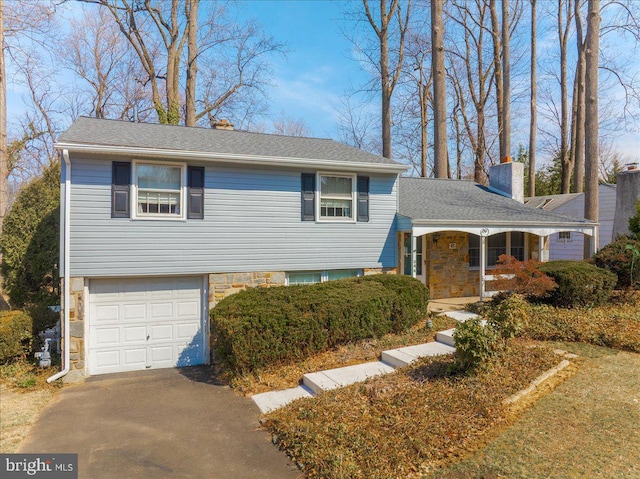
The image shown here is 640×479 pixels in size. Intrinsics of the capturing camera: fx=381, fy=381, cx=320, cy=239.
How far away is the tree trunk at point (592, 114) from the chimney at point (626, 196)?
1.02 metres

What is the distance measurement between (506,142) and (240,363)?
16.1 metres

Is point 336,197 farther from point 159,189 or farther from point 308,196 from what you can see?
point 159,189

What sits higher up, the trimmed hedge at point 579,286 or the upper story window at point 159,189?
the upper story window at point 159,189

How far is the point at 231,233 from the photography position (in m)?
8.39

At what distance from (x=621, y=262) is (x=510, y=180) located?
5.11 metres

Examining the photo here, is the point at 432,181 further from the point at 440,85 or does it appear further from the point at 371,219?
the point at 371,219

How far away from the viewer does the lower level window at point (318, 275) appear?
Answer: 903cm

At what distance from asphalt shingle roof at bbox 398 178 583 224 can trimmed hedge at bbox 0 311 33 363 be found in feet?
29.0

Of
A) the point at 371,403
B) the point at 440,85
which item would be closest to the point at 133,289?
the point at 371,403

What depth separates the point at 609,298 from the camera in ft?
30.4

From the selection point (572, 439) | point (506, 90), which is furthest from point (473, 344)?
point (506, 90)

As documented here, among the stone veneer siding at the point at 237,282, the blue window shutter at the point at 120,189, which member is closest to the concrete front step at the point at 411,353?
the stone veneer siding at the point at 237,282

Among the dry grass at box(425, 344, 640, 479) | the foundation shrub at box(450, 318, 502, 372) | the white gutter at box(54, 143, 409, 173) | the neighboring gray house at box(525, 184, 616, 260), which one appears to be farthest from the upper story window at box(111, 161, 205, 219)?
the neighboring gray house at box(525, 184, 616, 260)

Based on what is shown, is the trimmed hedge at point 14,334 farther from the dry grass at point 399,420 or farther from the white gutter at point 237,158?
the dry grass at point 399,420
